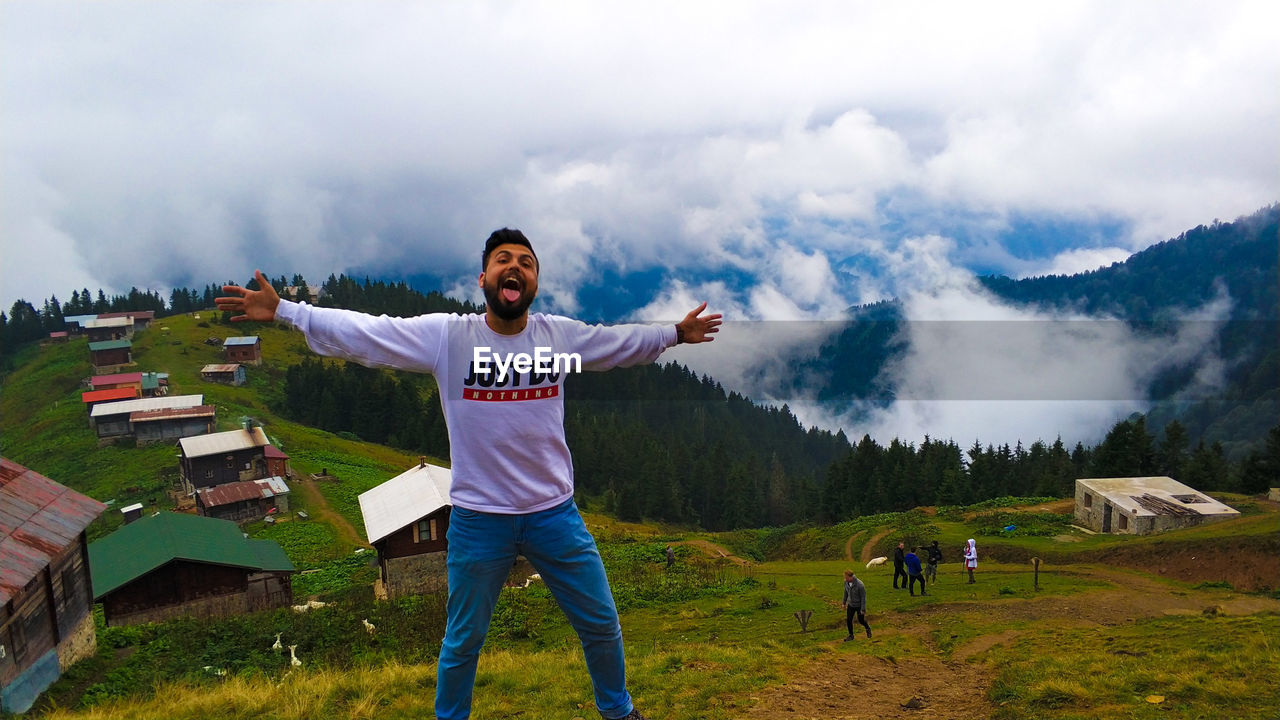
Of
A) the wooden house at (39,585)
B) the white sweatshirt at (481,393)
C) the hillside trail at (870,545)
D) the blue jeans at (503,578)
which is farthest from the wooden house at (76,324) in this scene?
the blue jeans at (503,578)

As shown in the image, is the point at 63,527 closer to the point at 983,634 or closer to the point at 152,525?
the point at 152,525

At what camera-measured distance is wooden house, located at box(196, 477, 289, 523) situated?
5972 cm

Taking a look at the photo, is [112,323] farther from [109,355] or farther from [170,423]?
[170,423]

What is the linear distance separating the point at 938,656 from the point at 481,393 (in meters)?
14.2

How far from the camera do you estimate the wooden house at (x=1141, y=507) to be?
43625 mm

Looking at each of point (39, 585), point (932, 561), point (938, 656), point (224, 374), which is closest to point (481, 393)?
point (938, 656)

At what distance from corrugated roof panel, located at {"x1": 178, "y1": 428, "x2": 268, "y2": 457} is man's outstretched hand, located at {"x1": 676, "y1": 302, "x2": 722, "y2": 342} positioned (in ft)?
243

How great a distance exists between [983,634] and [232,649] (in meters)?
20.2

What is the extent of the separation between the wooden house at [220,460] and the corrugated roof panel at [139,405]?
696 inches

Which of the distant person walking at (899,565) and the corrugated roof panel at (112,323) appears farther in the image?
the corrugated roof panel at (112,323)

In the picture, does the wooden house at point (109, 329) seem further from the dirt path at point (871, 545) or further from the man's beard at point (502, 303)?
the man's beard at point (502, 303)

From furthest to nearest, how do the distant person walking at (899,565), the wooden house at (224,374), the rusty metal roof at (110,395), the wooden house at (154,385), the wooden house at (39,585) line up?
the wooden house at (224,374) → the wooden house at (154,385) → the rusty metal roof at (110,395) → the distant person walking at (899,565) → the wooden house at (39,585)

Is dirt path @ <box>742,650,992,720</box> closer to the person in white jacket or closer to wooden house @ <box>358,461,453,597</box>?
the person in white jacket

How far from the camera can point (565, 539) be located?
5137 mm
